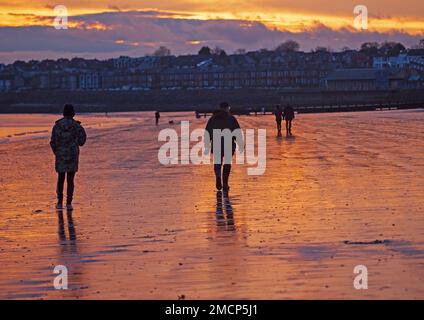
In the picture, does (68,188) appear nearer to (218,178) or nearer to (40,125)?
(218,178)

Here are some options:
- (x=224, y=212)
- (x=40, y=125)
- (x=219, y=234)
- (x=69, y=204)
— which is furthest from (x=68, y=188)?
(x=40, y=125)

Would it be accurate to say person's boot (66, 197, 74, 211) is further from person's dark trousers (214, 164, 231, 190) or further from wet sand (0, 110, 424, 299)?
person's dark trousers (214, 164, 231, 190)

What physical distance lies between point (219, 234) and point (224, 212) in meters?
2.51

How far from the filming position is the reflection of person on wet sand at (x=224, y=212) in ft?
48.5

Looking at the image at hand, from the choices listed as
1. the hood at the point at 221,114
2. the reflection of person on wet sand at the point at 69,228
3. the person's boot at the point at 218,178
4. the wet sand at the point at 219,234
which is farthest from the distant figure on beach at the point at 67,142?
the hood at the point at 221,114

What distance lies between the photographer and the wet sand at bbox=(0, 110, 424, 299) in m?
10.2

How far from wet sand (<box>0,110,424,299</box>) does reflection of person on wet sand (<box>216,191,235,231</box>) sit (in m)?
0.02

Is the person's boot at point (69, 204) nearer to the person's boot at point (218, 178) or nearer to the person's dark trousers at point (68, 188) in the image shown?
the person's dark trousers at point (68, 188)

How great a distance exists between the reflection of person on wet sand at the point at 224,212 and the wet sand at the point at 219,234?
0.02 meters

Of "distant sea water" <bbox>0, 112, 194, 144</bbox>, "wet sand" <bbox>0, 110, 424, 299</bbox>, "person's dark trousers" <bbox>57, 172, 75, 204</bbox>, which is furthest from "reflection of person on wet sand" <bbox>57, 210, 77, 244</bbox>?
"distant sea water" <bbox>0, 112, 194, 144</bbox>

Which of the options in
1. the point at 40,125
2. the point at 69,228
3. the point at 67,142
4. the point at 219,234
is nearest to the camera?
the point at 219,234

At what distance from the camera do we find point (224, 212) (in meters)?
16.3
